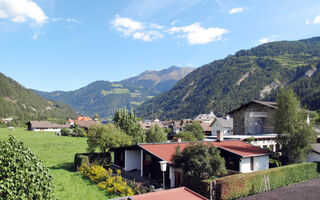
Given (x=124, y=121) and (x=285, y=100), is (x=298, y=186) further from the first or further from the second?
(x=124, y=121)

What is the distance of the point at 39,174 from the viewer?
7.21m

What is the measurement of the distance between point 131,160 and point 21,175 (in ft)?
69.9

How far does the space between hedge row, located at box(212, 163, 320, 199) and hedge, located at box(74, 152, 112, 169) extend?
15.9m

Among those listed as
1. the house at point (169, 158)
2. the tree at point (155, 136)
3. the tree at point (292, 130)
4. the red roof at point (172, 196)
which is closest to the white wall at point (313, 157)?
the tree at point (292, 130)

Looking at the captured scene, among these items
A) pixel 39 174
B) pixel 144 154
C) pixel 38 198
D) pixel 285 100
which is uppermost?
pixel 285 100

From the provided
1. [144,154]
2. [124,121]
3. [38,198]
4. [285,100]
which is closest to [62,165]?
[144,154]

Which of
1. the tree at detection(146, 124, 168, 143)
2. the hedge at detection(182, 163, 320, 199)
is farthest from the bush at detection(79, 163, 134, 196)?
the tree at detection(146, 124, 168, 143)

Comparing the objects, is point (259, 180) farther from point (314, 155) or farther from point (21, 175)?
point (21, 175)

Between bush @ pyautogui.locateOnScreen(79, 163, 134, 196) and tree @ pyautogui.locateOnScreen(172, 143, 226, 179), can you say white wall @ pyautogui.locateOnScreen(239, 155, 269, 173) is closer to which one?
tree @ pyautogui.locateOnScreen(172, 143, 226, 179)

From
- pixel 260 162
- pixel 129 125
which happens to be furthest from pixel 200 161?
pixel 129 125

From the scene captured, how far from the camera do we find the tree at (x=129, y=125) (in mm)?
43312

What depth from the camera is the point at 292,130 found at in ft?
91.7

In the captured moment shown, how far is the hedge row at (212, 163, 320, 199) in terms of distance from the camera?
55.6 ft

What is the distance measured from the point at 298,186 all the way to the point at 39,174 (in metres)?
22.1
